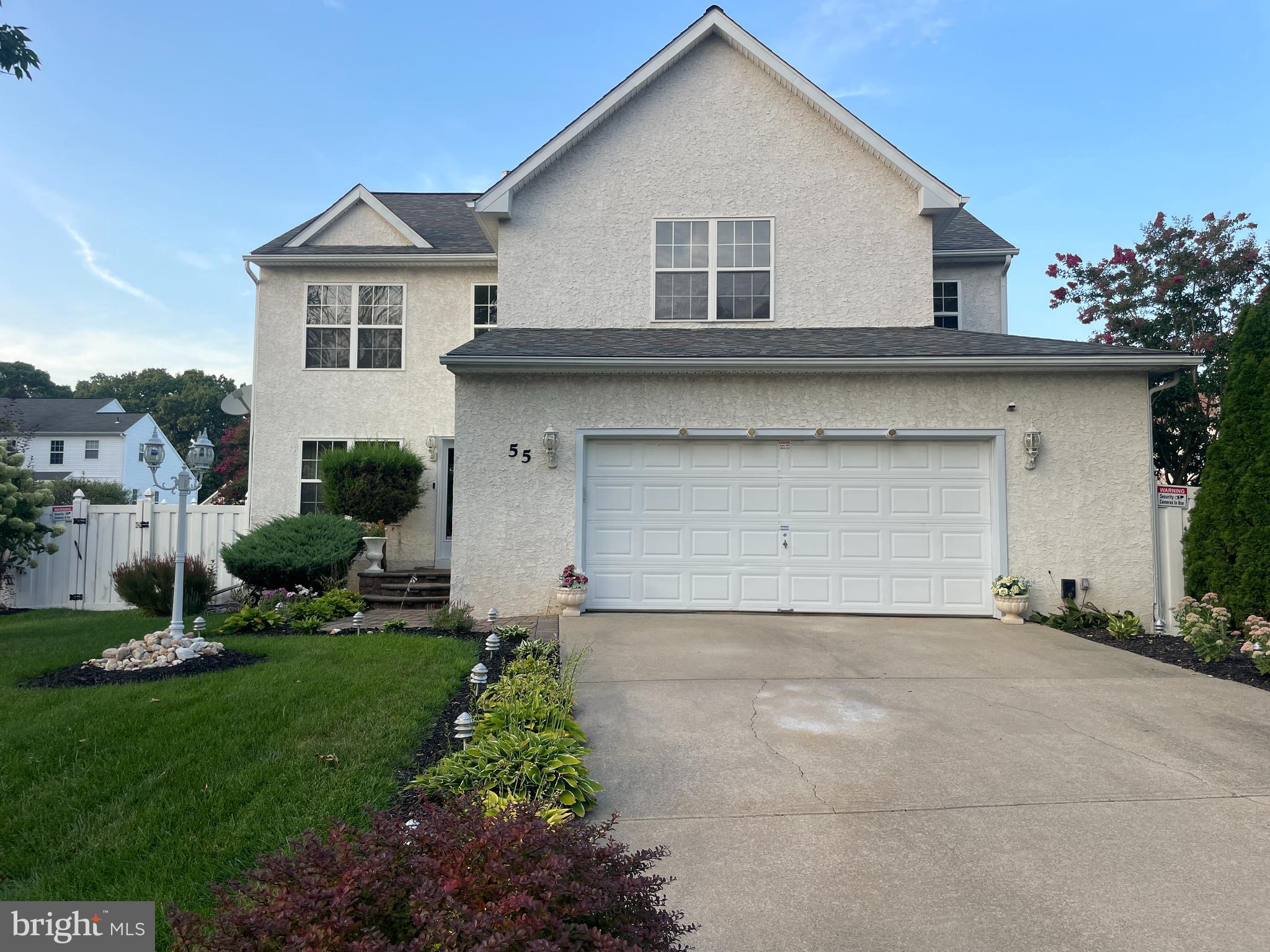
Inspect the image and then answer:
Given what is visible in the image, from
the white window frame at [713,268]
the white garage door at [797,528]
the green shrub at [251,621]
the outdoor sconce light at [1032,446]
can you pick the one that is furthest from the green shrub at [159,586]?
the outdoor sconce light at [1032,446]

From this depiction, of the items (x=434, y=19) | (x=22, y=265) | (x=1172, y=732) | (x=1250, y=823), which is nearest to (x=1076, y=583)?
(x=1172, y=732)

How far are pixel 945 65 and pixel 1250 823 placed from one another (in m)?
11.8

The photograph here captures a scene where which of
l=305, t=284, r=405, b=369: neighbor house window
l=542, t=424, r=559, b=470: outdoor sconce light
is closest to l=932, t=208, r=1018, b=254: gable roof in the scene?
l=542, t=424, r=559, b=470: outdoor sconce light

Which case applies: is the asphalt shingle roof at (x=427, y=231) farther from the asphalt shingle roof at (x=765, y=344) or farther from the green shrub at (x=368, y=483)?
the green shrub at (x=368, y=483)

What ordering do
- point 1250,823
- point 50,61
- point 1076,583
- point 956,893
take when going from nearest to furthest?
point 956,893 < point 1250,823 < point 50,61 < point 1076,583

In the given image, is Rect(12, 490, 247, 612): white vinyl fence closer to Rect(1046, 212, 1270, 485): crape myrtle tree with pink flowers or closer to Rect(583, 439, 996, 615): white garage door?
Rect(583, 439, 996, 615): white garage door

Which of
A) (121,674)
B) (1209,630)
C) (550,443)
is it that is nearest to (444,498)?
(550,443)

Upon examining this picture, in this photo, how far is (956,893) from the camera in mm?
3100

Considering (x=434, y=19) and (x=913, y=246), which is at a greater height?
(x=434, y=19)

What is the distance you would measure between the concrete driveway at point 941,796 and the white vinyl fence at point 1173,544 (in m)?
2.96

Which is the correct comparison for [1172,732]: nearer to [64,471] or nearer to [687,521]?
[687,521]

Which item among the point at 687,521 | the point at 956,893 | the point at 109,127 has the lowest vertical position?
the point at 956,893

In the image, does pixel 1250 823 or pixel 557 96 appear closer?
pixel 1250 823

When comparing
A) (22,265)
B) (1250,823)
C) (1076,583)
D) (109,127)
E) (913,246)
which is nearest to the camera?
(1250,823)
